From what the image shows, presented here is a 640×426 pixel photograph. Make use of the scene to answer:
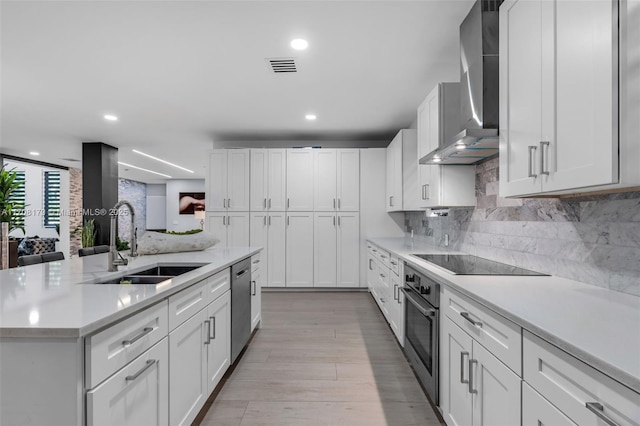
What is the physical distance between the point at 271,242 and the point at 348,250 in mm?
1251

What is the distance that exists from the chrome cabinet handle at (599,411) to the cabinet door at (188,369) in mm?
1538

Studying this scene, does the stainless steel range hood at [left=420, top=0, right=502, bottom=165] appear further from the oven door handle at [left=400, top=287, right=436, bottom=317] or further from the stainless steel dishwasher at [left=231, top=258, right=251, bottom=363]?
the stainless steel dishwasher at [left=231, top=258, right=251, bottom=363]

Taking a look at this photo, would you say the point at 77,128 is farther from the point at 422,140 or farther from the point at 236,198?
the point at 422,140

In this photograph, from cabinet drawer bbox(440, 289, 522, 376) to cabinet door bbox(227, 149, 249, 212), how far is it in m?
4.08

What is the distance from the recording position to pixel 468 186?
9.39 feet

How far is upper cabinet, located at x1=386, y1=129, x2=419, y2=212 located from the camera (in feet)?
13.4

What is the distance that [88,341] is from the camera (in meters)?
0.99

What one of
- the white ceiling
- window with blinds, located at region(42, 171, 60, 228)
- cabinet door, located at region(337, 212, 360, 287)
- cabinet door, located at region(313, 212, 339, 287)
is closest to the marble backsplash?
the white ceiling

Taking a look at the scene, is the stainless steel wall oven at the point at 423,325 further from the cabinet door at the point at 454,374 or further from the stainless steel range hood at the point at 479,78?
the stainless steel range hood at the point at 479,78

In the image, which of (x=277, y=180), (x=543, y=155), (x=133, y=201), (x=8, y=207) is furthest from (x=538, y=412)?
(x=133, y=201)

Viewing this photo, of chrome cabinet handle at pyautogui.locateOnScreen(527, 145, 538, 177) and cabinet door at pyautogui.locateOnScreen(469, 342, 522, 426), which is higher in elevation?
chrome cabinet handle at pyautogui.locateOnScreen(527, 145, 538, 177)

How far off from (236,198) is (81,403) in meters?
4.42

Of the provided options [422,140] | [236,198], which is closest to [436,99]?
[422,140]

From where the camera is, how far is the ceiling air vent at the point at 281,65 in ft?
9.51
